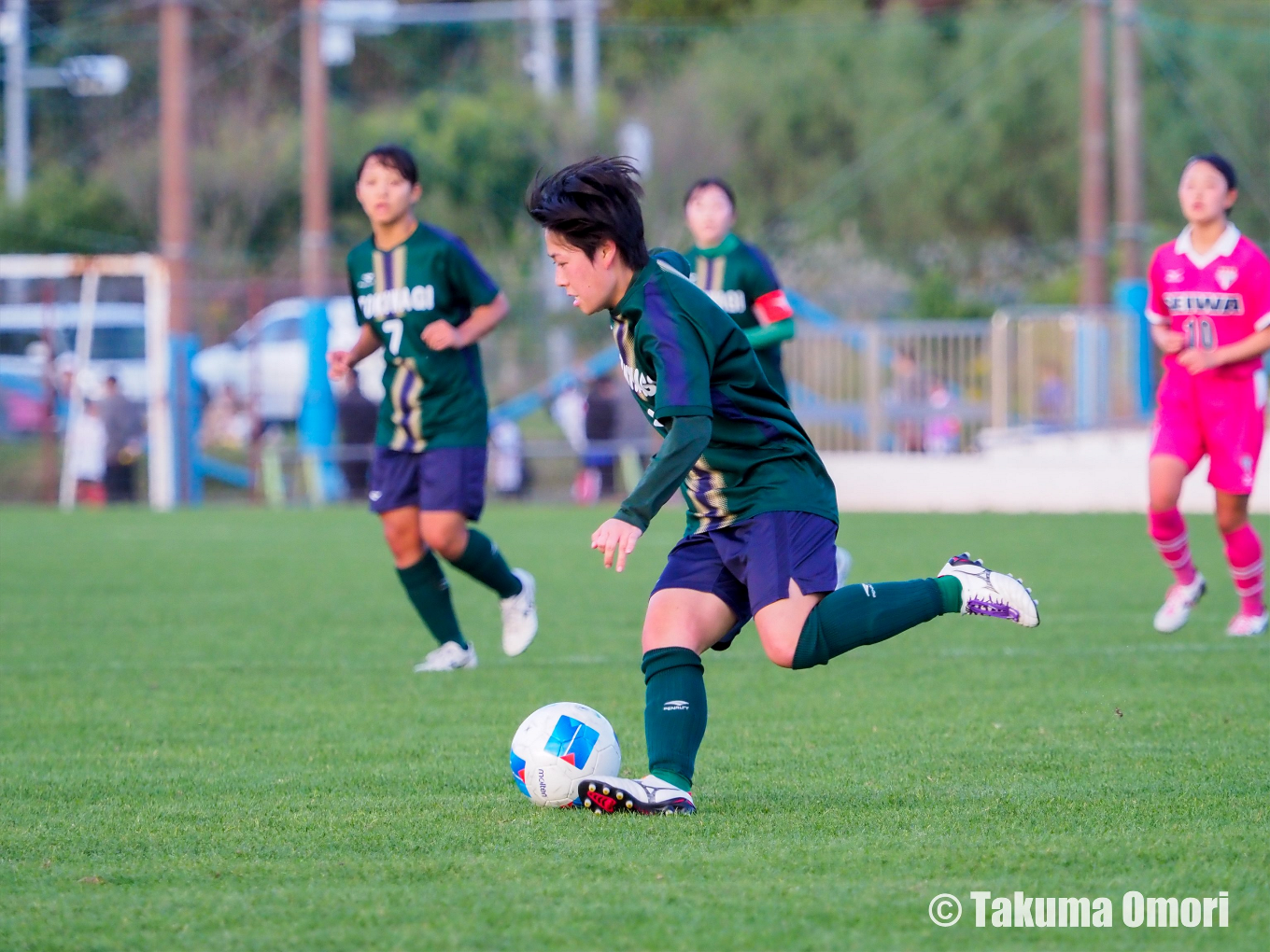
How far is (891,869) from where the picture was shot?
146 inches

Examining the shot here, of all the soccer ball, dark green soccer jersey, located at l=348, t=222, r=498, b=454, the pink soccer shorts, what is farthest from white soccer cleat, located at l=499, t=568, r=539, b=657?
the pink soccer shorts

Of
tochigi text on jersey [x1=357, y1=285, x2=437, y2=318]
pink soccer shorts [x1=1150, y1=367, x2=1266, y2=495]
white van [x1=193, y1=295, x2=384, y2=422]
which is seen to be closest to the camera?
tochigi text on jersey [x1=357, y1=285, x2=437, y2=318]

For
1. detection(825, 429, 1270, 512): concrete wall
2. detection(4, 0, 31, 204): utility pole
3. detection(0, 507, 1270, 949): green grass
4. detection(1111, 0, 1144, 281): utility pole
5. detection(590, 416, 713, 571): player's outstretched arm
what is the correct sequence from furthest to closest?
detection(4, 0, 31, 204): utility pole, detection(1111, 0, 1144, 281): utility pole, detection(825, 429, 1270, 512): concrete wall, detection(590, 416, 713, 571): player's outstretched arm, detection(0, 507, 1270, 949): green grass

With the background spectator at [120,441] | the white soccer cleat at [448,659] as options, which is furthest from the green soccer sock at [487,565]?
the background spectator at [120,441]

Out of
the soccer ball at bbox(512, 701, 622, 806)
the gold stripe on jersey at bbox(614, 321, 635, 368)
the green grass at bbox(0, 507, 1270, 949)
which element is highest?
the gold stripe on jersey at bbox(614, 321, 635, 368)

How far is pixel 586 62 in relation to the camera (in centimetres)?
3167

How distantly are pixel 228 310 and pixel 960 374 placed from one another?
9.94 metres

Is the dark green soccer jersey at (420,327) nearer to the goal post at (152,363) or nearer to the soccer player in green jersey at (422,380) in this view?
the soccer player in green jersey at (422,380)

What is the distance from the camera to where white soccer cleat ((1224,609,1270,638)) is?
7.96 meters

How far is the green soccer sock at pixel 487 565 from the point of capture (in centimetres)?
721

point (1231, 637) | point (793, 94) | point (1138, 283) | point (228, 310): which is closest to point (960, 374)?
point (1138, 283)

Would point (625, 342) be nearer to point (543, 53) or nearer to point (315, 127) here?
point (315, 127)

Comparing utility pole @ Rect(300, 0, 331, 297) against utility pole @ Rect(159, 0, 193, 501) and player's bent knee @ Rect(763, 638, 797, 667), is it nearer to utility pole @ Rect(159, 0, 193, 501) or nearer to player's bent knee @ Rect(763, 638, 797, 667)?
utility pole @ Rect(159, 0, 193, 501)

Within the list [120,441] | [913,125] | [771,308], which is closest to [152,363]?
[120,441]
